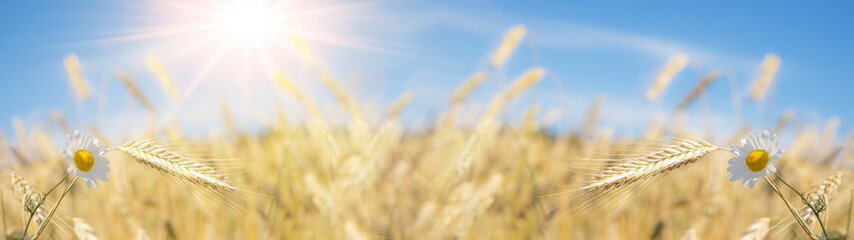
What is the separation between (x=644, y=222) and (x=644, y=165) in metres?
1.47

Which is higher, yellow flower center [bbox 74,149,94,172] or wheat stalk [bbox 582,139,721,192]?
yellow flower center [bbox 74,149,94,172]

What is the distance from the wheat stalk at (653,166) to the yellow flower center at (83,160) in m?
0.86

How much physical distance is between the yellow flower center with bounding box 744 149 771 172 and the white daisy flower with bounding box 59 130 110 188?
105cm

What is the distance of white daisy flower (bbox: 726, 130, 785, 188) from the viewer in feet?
2.90

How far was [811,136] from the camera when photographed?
12.0 feet

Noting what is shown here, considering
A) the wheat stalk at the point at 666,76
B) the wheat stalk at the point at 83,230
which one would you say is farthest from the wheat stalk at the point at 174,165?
the wheat stalk at the point at 666,76

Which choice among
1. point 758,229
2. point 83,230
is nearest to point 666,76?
point 758,229

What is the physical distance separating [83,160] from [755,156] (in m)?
1.09

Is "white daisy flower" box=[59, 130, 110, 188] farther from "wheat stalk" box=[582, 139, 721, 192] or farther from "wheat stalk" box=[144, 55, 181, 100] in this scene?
"wheat stalk" box=[144, 55, 181, 100]

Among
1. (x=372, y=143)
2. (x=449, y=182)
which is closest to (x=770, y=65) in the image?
(x=449, y=182)

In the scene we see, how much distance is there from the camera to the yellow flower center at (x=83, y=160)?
90cm

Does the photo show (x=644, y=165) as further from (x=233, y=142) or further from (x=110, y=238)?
(x=110, y=238)

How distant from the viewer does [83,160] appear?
0.90 metres

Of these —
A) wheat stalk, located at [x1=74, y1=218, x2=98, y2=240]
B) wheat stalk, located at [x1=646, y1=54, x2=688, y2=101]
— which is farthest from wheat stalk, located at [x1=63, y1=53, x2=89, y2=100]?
wheat stalk, located at [x1=646, y1=54, x2=688, y2=101]
